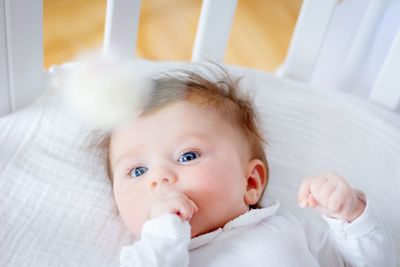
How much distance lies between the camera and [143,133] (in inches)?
33.2

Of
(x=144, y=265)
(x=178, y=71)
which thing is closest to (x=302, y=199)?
(x=144, y=265)

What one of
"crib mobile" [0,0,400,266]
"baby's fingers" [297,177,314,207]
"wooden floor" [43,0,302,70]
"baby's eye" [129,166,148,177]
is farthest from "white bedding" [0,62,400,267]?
"wooden floor" [43,0,302,70]

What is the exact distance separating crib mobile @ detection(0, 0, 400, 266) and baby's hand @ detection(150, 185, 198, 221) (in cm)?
16

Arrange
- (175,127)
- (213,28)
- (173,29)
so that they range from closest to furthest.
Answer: (175,127) → (213,28) → (173,29)

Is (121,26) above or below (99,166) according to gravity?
above

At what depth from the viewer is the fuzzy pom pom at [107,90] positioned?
911 mm

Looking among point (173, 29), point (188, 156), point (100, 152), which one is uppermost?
point (188, 156)

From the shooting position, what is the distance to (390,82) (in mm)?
1143

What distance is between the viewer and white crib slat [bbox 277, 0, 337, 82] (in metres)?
1.12

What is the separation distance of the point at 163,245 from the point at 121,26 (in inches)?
16.7

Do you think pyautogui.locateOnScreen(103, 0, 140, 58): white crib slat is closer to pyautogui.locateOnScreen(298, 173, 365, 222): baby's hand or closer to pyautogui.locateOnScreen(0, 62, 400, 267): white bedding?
pyautogui.locateOnScreen(0, 62, 400, 267): white bedding

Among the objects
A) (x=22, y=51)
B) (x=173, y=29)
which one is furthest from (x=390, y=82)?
(x=173, y=29)

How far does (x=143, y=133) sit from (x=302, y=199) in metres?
0.24

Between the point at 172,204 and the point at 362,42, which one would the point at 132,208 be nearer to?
the point at 172,204
